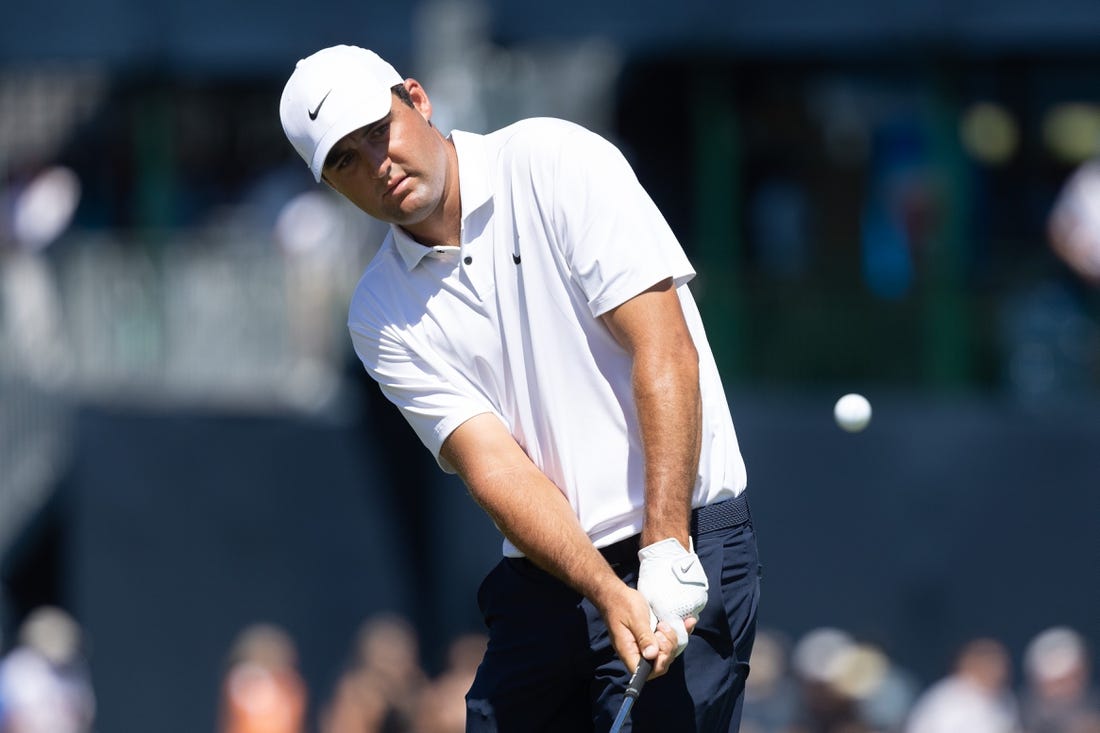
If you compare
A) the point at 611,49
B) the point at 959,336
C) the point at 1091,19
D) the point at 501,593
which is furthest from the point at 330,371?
the point at 501,593

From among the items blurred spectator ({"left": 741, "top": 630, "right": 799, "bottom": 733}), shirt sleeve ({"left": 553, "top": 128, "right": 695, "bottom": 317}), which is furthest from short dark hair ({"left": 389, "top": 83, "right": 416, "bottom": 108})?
blurred spectator ({"left": 741, "top": 630, "right": 799, "bottom": 733})

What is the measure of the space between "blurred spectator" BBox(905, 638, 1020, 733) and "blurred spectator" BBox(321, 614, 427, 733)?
290 centimetres

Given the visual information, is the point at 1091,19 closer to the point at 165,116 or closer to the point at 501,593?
the point at 165,116

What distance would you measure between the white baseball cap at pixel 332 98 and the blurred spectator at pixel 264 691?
854 centimetres

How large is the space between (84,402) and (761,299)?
518cm

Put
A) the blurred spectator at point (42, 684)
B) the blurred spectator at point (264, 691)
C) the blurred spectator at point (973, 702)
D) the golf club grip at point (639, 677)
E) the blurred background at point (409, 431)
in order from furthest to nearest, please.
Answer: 1. the blurred spectator at point (42, 684)
2. the blurred spectator at point (264, 691)
3. the blurred background at point (409, 431)
4. the blurred spectator at point (973, 702)
5. the golf club grip at point (639, 677)

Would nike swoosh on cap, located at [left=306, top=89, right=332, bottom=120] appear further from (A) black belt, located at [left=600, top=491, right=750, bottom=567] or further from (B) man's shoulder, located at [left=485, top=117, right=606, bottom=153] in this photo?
(A) black belt, located at [left=600, top=491, right=750, bottom=567]

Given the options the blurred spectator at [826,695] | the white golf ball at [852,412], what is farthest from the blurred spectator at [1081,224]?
the white golf ball at [852,412]

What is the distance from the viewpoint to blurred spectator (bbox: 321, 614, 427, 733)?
11336 millimetres

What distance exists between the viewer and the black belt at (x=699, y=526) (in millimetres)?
4188

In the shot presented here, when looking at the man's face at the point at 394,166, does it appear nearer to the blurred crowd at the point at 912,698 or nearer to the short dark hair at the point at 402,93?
the short dark hair at the point at 402,93

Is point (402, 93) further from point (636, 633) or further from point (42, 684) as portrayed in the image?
point (42, 684)

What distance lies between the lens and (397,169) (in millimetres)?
4113

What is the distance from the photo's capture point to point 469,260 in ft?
13.9
